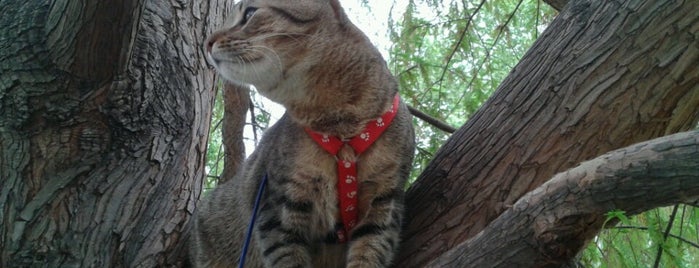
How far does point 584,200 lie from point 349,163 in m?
1.09

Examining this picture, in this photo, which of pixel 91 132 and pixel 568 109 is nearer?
pixel 568 109

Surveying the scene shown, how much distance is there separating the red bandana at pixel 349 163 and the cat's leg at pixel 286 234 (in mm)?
136

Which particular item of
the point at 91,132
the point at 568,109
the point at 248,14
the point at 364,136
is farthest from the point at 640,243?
the point at 91,132

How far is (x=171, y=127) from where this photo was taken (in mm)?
3000

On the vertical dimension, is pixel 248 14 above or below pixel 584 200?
above

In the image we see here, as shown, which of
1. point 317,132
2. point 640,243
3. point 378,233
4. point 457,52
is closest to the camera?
point 378,233

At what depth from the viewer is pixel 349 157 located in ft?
8.77

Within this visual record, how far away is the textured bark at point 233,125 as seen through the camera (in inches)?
146

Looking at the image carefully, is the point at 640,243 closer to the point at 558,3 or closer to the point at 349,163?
the point at 558,3

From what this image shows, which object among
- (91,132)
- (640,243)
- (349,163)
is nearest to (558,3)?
(640,243)

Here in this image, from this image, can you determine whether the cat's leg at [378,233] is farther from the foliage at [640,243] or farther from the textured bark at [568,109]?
the foliage at [640,243]

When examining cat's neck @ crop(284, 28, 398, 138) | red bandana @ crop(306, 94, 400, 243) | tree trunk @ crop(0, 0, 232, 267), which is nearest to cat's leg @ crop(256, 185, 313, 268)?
red bandana @ crop(306, 94, 400, 243)

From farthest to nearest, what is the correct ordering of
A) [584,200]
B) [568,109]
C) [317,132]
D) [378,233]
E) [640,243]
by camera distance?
[640,243] < [317,132] < [378,233] < [568,109] < [584,200]

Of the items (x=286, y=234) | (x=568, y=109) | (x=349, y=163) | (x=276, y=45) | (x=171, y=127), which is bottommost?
(x=286, y=234)
